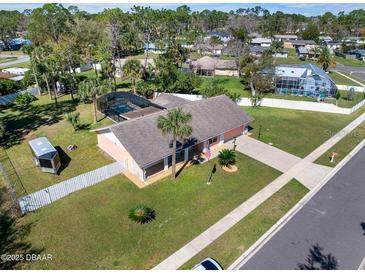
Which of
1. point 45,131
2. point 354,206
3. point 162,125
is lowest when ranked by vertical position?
point 354,206

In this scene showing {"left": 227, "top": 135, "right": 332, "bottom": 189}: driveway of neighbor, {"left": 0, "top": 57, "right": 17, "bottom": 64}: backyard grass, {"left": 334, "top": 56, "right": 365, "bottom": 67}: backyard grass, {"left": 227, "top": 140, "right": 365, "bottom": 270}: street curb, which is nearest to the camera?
{"left": 227, "top": 140, "right": 365, "bottom": 270}: street curb

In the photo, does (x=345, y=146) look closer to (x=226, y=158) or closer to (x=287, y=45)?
(x=226, y=158)

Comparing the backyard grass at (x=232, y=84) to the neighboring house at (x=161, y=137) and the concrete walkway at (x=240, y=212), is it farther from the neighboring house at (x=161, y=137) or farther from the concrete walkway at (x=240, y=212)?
the concrete walkway at (x=240, y=212)

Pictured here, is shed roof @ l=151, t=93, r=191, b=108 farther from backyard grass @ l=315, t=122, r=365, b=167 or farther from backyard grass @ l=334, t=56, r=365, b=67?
backyard grass @ l=334, t=56, r=365, b=67

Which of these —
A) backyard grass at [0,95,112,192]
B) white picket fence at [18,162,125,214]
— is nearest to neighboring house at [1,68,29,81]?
backyard grass at [0,95,112,192]

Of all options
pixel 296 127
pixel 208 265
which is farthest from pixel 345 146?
pixel 208 265

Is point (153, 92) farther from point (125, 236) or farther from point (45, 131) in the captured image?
point (125, 236)
